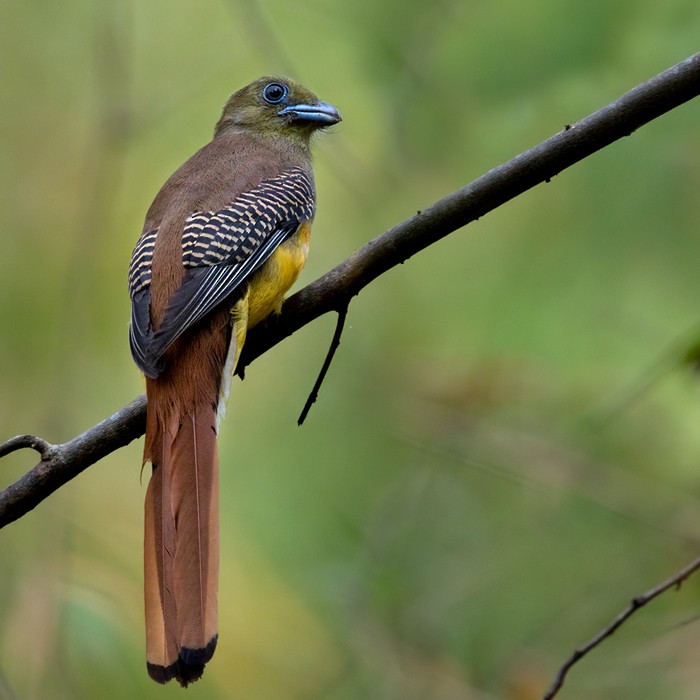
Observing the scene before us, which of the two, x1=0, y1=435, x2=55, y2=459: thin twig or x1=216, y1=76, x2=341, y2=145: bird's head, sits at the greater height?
x1=0, y1=435, x2=55, y2=459: thin twig

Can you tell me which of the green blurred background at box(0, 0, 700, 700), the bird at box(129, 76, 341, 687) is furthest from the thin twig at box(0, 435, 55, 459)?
the green blurred background at box(0, 0, 700, 700)

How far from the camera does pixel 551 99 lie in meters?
4.31

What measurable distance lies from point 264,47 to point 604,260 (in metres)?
1.80

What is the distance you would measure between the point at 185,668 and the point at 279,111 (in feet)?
10.3

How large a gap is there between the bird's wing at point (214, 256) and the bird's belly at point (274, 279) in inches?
1.4

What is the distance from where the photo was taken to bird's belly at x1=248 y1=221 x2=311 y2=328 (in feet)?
12.3

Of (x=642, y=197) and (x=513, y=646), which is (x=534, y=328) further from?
(x=513, y=646)

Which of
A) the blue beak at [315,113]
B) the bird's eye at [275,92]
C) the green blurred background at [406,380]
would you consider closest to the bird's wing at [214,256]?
the blue beak at [315,113]

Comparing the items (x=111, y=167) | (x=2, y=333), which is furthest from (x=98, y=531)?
(x=111, y=167)

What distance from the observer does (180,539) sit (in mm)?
2912

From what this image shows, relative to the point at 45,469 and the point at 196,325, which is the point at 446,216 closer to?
the point at 196,325

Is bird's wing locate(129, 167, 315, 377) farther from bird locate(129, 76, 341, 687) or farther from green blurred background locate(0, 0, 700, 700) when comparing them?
green blurred background locate(0, 0, 700, 700)

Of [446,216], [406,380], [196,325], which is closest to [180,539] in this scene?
[196,325]

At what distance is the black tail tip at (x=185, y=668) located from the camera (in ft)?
8.45
